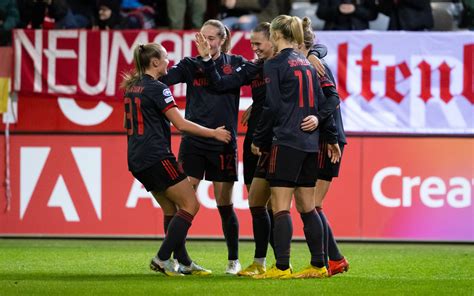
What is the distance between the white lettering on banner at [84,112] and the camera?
42.5 ft

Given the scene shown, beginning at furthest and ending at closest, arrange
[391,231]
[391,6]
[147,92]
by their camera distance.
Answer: [391,6], [391,231], [147,92]

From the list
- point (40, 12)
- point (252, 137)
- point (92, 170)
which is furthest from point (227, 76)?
point (40, 12)

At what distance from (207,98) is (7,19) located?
5293 millimetres

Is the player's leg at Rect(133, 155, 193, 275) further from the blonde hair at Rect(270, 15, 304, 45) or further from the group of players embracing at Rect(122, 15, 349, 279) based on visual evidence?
the blonde hair at Rect(270, 15, 304, 45)

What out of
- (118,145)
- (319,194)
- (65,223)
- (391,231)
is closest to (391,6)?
(391,231)

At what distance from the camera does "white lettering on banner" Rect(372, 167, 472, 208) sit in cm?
1275

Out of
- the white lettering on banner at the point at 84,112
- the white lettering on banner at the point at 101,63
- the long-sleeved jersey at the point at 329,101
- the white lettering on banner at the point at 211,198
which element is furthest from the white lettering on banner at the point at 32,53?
Result: the long-sleeved jersey at the point at 329,101

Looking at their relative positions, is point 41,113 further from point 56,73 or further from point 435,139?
point 435,139

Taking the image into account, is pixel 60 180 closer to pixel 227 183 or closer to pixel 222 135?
pixel 227 183

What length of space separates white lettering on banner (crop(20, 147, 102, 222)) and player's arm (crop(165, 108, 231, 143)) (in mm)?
4656

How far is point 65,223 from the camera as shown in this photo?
12898 mm

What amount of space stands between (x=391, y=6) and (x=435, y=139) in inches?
75.0

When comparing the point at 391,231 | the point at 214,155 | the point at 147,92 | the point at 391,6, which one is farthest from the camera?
the point at 391,6

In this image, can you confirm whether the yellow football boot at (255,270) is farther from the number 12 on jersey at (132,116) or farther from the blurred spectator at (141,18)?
the blurred spectator at (141,18)
